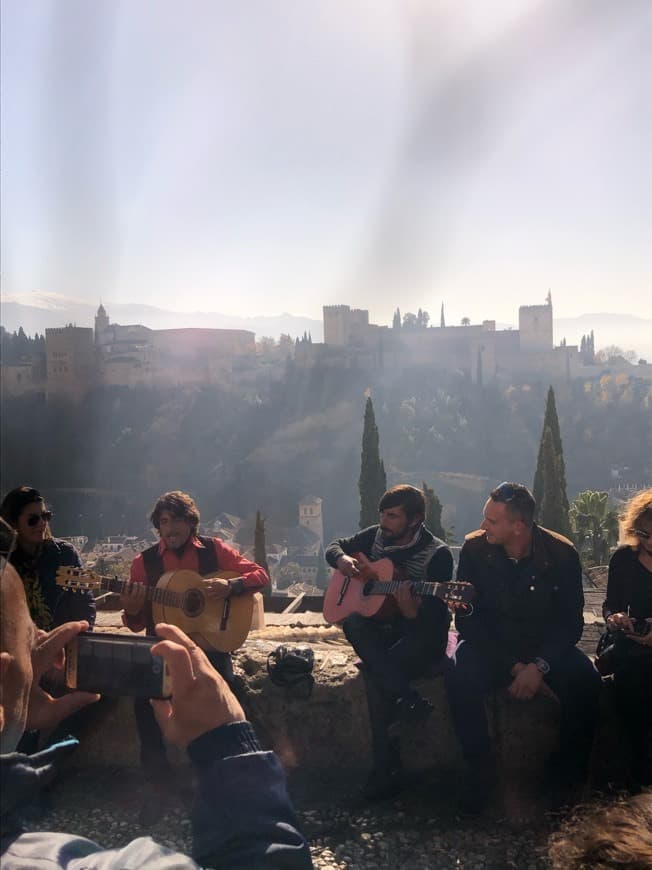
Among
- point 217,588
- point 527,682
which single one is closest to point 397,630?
point 527,682

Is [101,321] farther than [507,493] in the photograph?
Yes

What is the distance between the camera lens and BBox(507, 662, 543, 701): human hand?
11.4 feet

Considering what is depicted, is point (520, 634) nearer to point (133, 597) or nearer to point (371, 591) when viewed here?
point (371, 591)

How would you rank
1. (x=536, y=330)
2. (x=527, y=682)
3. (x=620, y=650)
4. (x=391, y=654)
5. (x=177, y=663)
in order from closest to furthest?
1. (x=177, y=663)
2. (x=527, y=682)
3. (x=620, y=650)
4. (x=391, y=654)
5. (x=536, y=330)

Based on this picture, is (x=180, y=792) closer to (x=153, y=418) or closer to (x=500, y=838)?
(x=500, y=838)

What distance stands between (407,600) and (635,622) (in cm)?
105

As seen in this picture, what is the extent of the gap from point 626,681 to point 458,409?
61.5 meters

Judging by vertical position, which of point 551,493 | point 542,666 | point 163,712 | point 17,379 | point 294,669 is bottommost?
point 551,493

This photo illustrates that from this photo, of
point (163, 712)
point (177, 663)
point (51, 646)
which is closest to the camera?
point (177, 663)

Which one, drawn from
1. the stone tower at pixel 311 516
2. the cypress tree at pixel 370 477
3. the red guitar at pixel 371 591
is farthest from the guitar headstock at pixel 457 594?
the stone tower at pixel 311 516

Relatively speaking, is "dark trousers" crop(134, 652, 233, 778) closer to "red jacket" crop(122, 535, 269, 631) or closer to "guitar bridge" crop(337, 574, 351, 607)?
"red jacket" crop(122, 535, 269, 631)

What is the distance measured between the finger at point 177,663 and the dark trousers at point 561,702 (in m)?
2.23

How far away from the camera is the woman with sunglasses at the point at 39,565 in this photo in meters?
3.71

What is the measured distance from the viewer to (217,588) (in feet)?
12.9
